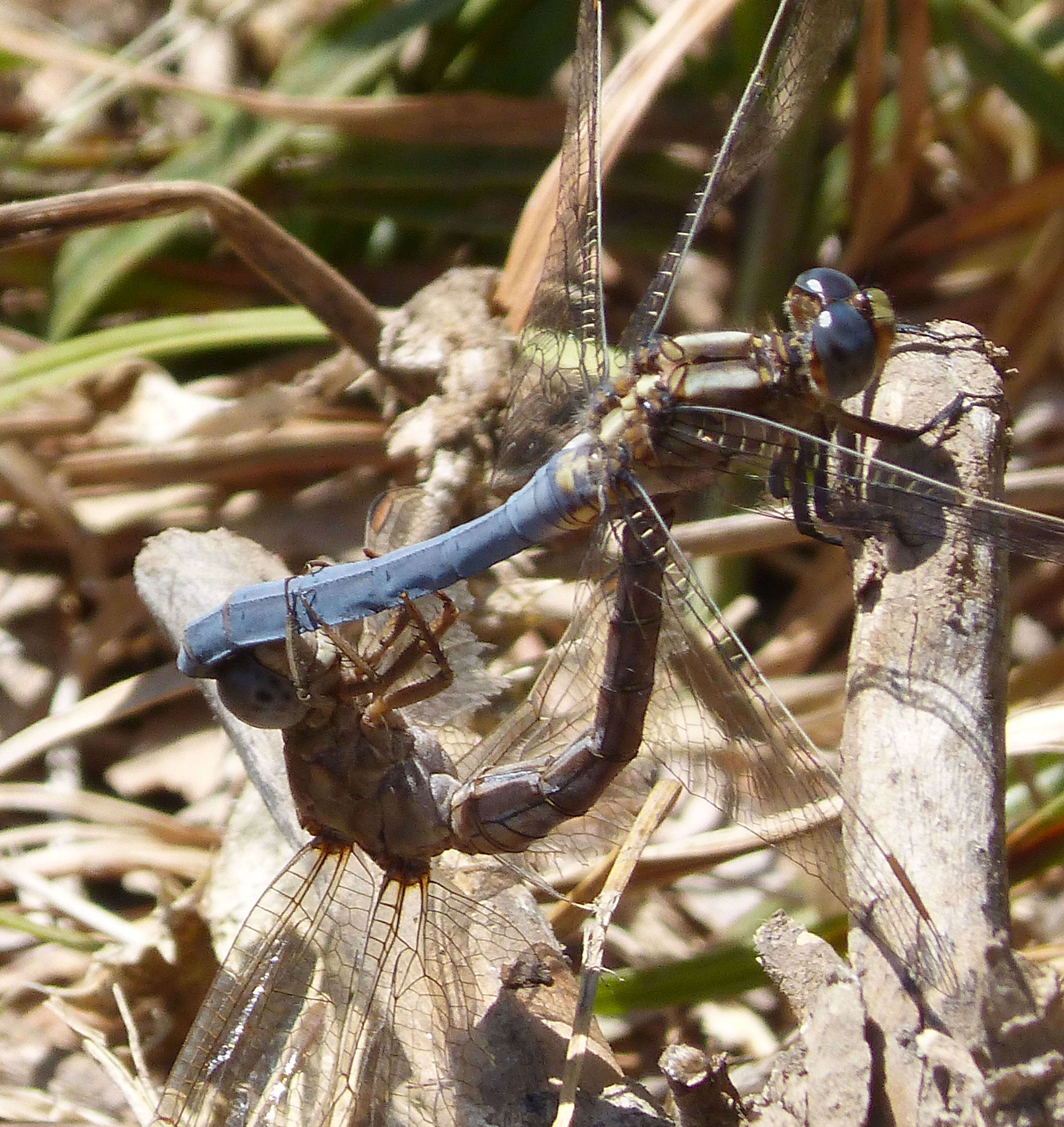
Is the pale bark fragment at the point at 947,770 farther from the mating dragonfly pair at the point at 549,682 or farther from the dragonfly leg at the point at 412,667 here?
the dragonfly leg at the point at 412,667

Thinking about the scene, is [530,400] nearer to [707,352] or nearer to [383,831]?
[707,352]

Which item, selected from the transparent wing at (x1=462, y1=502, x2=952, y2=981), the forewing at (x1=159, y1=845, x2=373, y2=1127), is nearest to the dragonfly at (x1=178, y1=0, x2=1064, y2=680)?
the transparent wing at (x1=462, y1=502, x2=952, y2=981)

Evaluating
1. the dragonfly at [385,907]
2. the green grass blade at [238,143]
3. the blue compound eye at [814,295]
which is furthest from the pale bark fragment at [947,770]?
the green grass blade at [238,143]

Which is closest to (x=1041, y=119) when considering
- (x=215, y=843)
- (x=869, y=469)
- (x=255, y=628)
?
(x=869, y=469)

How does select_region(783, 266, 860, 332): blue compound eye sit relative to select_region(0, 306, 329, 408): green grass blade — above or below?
below

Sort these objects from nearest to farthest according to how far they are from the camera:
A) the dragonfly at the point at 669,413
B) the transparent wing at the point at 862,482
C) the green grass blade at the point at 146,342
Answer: the transparent wing at the point at 862,482 < the dragonfly at the point at 669,413 < the green grass blade at the point at 146,342

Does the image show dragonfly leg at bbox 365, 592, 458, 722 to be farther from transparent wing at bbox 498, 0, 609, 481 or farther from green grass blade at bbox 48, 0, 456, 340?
green grass blade at bbox 48, 0, 456, 340

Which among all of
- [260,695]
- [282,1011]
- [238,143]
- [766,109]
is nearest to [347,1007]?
[282,1011]
